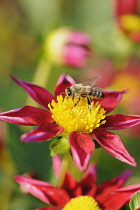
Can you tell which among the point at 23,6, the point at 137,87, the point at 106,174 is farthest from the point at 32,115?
the point at 23,6

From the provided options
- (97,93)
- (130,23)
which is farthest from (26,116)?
(130,23)

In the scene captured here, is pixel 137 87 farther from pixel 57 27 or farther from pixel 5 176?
pixel 5 176

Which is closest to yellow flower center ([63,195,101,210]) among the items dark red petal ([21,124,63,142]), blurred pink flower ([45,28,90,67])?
dark red petal ([21,124,63,142])

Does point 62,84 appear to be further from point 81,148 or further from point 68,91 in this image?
point 81,148

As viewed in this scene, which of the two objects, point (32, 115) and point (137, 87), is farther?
point (137, 87)

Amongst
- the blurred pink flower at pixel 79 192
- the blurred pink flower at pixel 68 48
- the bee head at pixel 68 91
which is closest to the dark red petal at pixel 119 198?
the blurred pink flower at pixel 79 192

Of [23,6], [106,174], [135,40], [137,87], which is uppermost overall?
[23,6]

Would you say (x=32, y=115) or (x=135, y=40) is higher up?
(x=135, y=40)

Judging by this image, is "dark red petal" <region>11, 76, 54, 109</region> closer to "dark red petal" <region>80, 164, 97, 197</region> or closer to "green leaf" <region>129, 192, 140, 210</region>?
"dark red petal" <region>80, 164, 97, 197</region>
